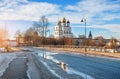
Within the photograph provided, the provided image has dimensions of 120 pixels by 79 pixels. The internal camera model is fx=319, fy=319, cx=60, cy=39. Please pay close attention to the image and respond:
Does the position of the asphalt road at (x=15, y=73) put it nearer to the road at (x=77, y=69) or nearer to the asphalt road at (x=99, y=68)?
the road at (x=77, y=69)

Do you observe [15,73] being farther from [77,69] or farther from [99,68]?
[99,68]

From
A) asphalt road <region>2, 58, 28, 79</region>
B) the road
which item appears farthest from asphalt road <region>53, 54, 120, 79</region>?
asphalt road <region>2, 58, 28, 79</region>

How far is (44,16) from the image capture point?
128875 millimetres

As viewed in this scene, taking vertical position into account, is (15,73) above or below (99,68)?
above

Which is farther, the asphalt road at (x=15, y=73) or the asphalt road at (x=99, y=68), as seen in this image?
the asphalt road at (x=99, y=68)

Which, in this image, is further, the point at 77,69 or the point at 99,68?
the point at 99,68

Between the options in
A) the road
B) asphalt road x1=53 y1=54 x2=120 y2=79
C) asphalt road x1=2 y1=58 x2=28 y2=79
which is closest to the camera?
asphalt road x1=2 y1=58 x2=28 y2=79

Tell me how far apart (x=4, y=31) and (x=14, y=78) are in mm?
88501

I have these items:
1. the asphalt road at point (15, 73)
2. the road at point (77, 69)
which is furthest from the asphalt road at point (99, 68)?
the asphalt road at point (15, 73)

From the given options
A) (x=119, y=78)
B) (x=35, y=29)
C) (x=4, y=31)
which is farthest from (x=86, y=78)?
(x=35, y=29)

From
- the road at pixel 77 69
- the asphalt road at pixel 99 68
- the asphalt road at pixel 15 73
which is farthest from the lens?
the asphalt road at pixel 99 68

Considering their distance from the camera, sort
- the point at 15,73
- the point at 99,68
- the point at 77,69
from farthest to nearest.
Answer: the point at 99,68 < the point at 77,69 < the point at 15,73

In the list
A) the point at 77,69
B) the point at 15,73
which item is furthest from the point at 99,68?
the point at 15,73

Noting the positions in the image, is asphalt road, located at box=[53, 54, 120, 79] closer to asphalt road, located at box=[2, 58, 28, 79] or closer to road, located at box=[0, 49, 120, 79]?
road, located at box=[0, 49, 120, 79]
